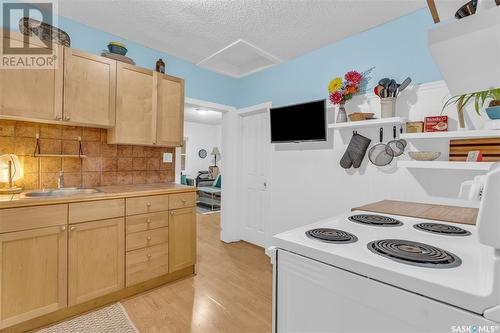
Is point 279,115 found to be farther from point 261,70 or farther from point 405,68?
point 405,68

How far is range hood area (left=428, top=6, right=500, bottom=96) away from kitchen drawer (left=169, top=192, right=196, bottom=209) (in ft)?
7.22

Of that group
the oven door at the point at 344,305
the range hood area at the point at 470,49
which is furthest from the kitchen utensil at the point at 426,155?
the oven door at the point at 344,305

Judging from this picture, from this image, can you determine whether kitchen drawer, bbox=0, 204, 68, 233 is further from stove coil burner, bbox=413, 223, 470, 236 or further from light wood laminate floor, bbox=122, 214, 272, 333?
stove coil burner, bbox=413, 223, 470, 236

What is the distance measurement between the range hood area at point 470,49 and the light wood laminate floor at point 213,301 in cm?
186

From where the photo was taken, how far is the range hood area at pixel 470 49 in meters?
0.60

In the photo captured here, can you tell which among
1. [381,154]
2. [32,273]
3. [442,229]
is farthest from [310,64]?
[32,273]

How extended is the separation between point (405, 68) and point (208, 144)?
24.6 ft

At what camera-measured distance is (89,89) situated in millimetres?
2076

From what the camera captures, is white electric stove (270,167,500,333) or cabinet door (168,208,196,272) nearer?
white electric stove (270,167,500,333)

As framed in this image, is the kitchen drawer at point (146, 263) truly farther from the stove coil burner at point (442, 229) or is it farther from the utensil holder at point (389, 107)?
the utensil holder at point (389, 107)

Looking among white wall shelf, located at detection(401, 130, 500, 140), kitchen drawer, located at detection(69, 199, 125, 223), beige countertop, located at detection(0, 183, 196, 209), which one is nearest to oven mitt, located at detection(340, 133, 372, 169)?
white wall shelf, located at detection(401, 130, 500, 140)

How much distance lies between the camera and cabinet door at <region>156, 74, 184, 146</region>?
2535 millimetres

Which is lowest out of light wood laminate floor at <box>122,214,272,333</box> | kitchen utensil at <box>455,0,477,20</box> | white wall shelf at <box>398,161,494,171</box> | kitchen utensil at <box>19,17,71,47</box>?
light wood laminate floor at <box>122,214,272,333</box>

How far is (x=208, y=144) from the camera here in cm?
902
